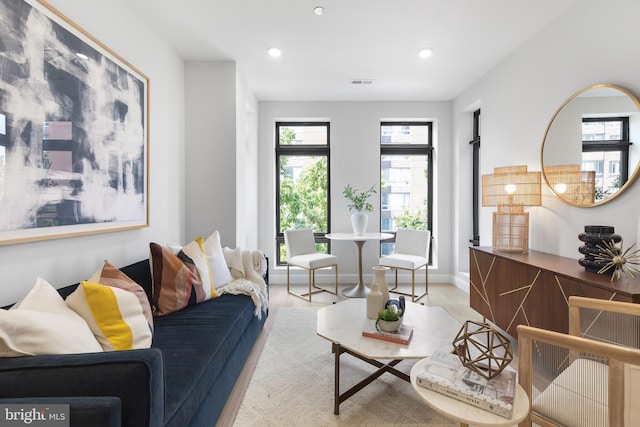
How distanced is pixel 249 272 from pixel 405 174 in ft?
9.78

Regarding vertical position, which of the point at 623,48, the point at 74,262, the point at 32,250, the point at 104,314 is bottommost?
the point at 104,314

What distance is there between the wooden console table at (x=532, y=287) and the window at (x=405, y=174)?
1.80 m

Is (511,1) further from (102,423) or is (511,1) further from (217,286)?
(102,423)

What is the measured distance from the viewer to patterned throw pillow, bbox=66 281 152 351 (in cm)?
127

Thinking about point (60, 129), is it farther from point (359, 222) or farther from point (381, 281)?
point (359, 222)

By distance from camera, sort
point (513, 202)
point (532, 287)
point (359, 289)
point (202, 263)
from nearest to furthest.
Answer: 1. point (532, 287)
2. point (202, 263)
3. point (513, 202)
4. point (359, 289)

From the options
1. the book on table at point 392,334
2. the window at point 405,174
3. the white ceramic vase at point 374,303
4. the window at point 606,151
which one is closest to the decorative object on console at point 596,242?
the window at point 606,151

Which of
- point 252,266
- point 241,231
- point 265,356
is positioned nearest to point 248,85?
point 241,231

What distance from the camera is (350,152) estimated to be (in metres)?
4.48

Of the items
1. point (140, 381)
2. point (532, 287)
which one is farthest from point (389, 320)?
point (140, 381)

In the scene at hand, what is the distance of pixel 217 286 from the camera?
245 centimetres

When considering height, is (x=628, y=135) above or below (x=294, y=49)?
below

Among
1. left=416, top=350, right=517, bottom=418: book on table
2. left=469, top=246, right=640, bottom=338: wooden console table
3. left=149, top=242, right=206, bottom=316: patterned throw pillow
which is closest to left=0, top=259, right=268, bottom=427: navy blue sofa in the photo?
left=149, top=242, right=206, bottom=316: patterned throw pillow

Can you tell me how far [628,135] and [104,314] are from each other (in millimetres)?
3052
